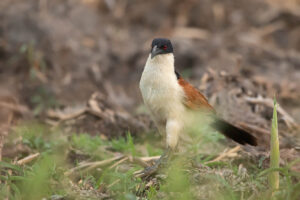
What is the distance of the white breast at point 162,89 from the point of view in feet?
13.2

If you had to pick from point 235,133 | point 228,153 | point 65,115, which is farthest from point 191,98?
point 65,115

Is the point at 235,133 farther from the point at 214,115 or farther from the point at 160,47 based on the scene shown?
the point at 160,47

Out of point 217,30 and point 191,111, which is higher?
point 217,30

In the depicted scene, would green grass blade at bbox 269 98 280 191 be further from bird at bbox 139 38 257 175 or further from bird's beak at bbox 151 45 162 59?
bird's beak at bbox 151 45 162 59

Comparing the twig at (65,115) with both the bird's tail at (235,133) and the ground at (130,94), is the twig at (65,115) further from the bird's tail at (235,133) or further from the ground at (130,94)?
the bird's tail at (235,133)

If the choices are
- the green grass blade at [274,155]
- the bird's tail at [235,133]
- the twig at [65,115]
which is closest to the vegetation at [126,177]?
the green grass blade at [274,155]

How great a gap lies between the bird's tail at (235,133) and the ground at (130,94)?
7cm

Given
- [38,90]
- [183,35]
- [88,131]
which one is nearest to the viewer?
[88,131]

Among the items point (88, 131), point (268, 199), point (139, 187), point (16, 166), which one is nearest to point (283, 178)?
point (268, 199)

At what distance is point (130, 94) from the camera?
24.3 feet

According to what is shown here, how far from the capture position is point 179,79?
4.20 m

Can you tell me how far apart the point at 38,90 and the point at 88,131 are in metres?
1.78

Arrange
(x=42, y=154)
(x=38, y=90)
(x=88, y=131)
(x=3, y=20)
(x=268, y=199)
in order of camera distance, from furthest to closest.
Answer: (x=3, y=20)
(x=38, y=90)
(x=88, y=131)
(x=42, y=154)
(x=268, y=199)

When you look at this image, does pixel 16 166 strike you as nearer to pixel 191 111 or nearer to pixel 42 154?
pixel 42 154
